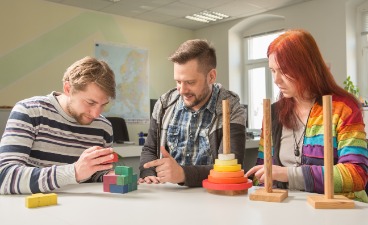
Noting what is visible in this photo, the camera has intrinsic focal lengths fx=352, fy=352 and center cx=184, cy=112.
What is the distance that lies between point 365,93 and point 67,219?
4.92m

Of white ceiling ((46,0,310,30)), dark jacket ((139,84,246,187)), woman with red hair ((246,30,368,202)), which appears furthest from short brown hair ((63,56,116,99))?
white ceiling ((46,0,310,30))

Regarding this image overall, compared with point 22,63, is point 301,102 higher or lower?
lower

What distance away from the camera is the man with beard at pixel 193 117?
1.50 metres

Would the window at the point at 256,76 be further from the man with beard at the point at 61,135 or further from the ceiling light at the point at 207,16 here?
the man with beard at the point at 61,135

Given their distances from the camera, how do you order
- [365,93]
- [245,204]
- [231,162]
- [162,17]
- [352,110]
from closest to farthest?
[245,204] < [231,162] < [352,110] < [365,93] < [162,17]

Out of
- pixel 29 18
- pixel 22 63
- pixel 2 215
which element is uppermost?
pixel 29 18

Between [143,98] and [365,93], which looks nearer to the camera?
[365,93]

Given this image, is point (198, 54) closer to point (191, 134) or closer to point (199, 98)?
point (199, 98)

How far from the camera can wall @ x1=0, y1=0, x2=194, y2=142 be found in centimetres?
473

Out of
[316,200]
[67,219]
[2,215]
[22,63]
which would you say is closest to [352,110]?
[316,200]

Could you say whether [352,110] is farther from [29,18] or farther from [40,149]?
[29,18]

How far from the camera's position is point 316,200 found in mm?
901

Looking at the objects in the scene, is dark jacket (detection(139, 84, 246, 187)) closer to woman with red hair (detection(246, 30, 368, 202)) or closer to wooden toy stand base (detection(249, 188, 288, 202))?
woman with red hair (detection(246, 30, 368, 202))

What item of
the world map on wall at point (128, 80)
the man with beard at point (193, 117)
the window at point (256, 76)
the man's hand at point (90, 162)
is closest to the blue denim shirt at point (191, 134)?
the man with beard at point (193, 117)
